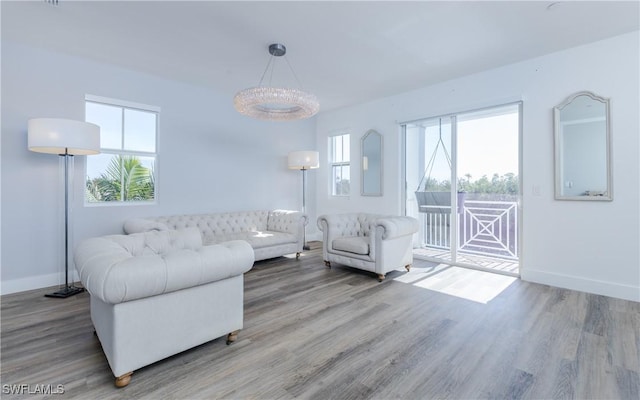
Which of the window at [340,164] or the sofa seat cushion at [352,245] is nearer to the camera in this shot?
the sofa seat cushion at [352,245]

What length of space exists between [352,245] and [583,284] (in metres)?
2.67

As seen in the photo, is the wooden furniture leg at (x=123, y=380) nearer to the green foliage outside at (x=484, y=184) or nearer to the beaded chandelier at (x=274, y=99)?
the beaded chandelier at (x=274, y=99)

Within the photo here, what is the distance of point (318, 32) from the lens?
303 cm

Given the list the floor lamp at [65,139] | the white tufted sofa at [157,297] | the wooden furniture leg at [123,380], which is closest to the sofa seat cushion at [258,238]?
the floor lamp at [65,139]

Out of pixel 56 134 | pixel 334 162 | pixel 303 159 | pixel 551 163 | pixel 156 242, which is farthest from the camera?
pixel 334 162

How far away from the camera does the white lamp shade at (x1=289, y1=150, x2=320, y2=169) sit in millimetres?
5445

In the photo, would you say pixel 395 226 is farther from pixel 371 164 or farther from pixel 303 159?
pixel 303 159

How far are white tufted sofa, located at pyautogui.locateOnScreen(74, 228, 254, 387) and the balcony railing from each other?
12.3ft

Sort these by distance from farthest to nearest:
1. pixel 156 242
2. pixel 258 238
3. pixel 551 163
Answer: pixel 258 238 → pixel 551 163 → pixel 156 242

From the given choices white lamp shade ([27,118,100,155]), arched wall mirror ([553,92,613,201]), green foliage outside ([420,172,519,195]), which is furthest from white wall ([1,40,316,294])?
arched wall mirror ([553,92,613,201])

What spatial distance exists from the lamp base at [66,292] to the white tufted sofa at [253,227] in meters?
0.83

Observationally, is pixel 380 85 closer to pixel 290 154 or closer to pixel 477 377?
pixel 290 154

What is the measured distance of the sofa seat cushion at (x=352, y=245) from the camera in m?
3.82

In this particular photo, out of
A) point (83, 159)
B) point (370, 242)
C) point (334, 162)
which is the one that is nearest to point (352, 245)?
point (370, 242)
